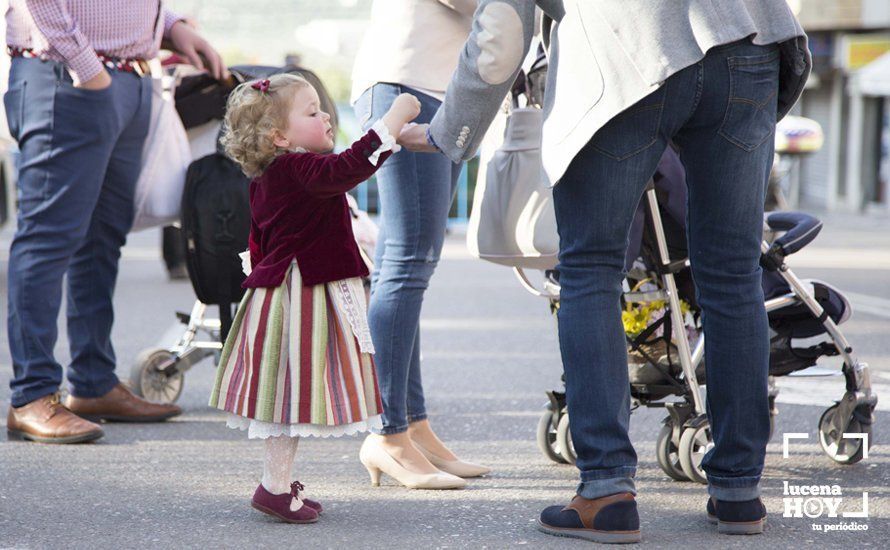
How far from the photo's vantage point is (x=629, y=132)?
3.26 meters

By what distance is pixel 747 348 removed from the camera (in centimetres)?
343

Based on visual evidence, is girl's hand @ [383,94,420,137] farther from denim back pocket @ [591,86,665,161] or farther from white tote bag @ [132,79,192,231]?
white tote bag @ [132,79,192,231]

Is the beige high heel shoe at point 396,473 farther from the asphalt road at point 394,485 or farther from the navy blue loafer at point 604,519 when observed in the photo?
the navy blue loafer at point 604,519

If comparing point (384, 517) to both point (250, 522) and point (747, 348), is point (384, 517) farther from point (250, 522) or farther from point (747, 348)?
point (747, 348)

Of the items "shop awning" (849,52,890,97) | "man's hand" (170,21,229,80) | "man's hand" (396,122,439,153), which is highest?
"man's hand" (170,21,229,80)

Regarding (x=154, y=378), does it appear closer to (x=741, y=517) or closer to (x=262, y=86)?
(x=262, y=86)

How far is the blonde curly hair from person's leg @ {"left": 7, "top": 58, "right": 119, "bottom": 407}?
1201mm

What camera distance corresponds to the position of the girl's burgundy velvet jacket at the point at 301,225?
3584 mm

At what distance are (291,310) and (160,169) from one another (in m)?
1.79

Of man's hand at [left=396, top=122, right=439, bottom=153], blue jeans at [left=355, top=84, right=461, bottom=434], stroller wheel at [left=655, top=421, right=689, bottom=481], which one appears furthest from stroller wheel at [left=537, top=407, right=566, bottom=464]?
man's hand at [left=396, top=122, right=439, bottom=153]

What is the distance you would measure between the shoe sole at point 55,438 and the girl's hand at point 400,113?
5.91 feet

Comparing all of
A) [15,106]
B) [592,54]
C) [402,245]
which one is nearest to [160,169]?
[15,106]

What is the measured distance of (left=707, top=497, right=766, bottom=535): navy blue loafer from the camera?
3455mm

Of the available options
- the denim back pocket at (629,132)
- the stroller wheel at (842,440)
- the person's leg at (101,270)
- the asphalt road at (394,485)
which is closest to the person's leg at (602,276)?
the denim back pocket at (629,132)
